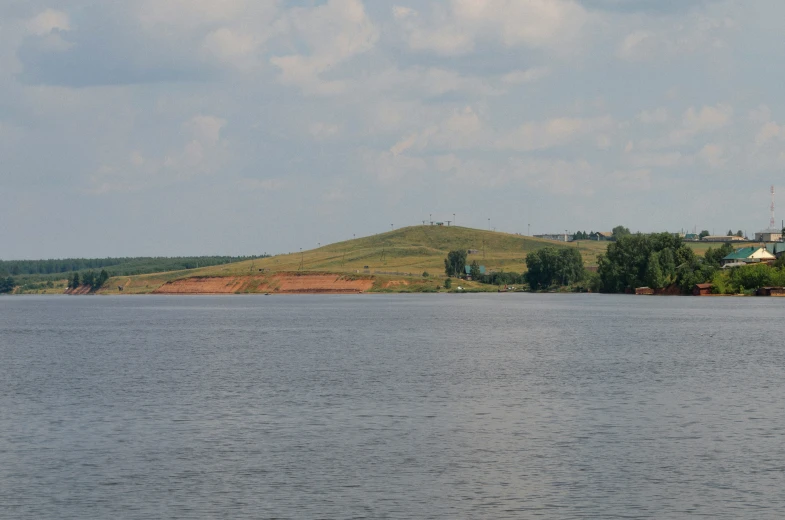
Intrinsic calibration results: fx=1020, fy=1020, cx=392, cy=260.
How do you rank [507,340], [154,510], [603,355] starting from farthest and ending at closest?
[507,340], [603,355], [154,510]

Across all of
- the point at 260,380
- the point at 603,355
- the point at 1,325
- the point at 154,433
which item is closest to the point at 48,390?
the point at 260,380

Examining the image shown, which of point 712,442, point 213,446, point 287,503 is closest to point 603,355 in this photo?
point 712,442

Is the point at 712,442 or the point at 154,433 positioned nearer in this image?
the point at 712,442

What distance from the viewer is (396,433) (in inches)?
1654

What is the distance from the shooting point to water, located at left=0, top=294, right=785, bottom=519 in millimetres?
30516

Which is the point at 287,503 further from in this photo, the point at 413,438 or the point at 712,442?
the point at 712,442

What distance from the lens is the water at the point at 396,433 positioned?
3052cm

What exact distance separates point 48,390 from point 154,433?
1870 centimetres

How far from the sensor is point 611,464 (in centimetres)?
3538

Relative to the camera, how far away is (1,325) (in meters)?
150

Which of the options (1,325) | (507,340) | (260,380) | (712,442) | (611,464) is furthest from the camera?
(1,325)

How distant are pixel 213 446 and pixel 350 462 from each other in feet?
20.5

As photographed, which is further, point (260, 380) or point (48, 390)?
point (260, 380)

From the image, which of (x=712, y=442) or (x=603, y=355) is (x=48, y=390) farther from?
(x=603, y=355)
